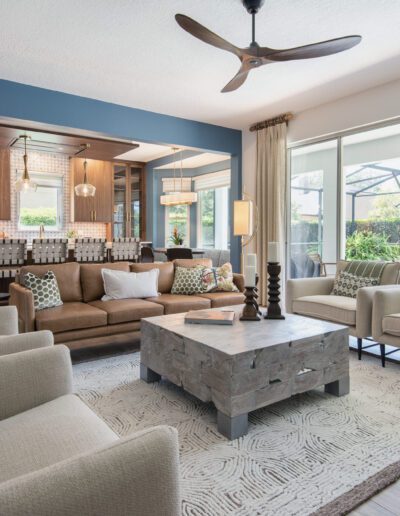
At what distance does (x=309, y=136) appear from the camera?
524 centimetres

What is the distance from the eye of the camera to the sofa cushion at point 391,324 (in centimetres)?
303

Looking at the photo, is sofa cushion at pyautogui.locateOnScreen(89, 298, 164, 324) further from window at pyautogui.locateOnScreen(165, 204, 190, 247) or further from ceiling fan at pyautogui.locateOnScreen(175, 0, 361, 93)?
window at pyautogui.locateOnScreen(165, 204, 190, 247)

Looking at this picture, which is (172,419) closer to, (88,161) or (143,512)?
(143,512)

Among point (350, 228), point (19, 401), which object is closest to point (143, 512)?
point (19, 401)

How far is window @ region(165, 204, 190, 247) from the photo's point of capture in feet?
30.7

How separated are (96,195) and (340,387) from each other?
6.95 meters

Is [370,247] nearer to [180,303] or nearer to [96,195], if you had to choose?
[180,303]

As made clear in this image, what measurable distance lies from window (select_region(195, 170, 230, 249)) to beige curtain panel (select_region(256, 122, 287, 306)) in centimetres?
259

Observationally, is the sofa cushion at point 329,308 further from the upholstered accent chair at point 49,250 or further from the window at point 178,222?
the window at point 178,222

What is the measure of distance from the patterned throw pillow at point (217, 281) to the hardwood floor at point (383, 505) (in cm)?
293

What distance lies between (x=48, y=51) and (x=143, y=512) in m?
3.91

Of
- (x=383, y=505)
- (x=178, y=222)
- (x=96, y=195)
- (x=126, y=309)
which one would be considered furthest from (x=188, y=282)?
(x=178, y=222)

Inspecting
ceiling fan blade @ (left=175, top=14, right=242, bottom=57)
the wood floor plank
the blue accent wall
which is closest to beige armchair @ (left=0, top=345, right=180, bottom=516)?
the wood floor plank

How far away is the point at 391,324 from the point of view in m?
3.07
